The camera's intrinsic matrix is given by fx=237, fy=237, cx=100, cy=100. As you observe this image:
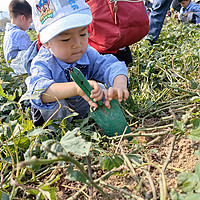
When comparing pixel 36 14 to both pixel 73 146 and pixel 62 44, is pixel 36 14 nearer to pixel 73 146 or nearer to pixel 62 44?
pixel 62 44

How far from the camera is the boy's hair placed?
2979 mm

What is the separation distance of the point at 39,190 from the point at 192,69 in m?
1.36

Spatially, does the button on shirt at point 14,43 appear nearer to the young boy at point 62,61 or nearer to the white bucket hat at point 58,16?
the young boy at point 62,61

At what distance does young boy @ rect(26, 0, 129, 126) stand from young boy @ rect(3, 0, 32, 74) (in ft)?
2.73

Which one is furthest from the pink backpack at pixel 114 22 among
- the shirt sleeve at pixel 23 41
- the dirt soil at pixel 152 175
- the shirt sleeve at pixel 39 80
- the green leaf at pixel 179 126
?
the green leaf at pixel 179 126

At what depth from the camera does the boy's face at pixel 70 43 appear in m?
1.13

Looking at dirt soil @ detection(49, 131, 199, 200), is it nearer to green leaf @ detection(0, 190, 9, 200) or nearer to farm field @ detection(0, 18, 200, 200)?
farm field @ detection(0, 18, 200, 200)

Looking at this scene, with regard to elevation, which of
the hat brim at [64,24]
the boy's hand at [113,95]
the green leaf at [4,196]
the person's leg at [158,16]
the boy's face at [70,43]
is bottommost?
the person's leg at [158,16]

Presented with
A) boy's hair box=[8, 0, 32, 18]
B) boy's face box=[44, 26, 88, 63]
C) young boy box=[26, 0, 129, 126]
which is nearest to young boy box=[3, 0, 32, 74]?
boy's hair box=[8, 0, 32, 18]

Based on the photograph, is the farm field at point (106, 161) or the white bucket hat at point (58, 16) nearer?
the farm field at point (106, 161)

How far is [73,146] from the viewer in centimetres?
66

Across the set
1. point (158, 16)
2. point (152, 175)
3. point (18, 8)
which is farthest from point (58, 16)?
point (18, 8)

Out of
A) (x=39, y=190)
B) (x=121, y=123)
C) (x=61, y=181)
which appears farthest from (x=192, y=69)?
(x=39, y=190)

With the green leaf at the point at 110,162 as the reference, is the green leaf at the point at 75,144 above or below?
above
